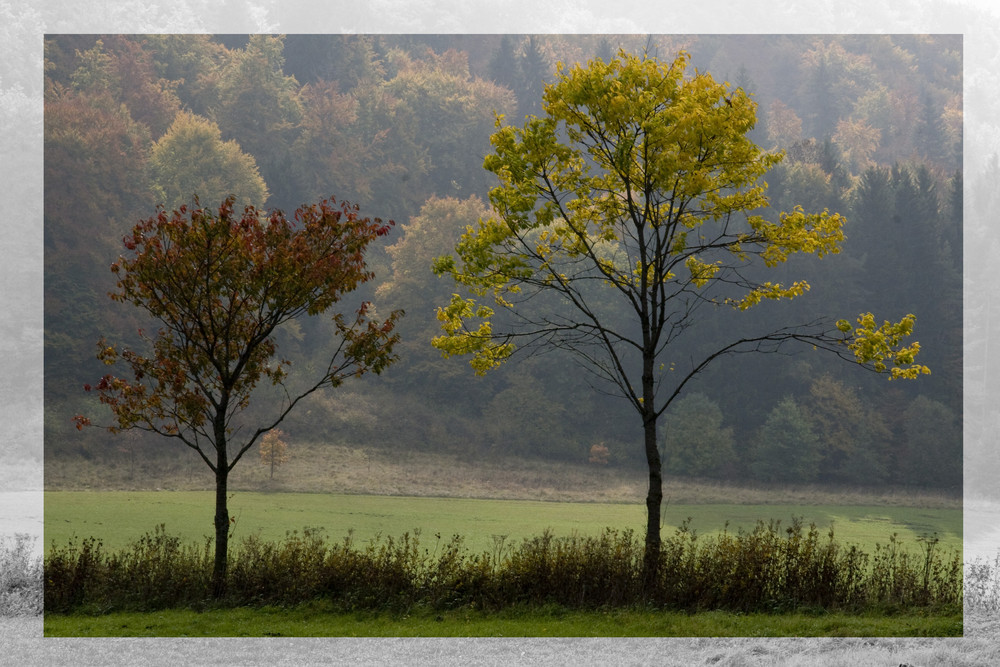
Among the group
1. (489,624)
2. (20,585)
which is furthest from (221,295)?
(489,624)

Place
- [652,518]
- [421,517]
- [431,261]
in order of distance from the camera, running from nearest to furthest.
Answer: [652,518], [421,517], [431,261]

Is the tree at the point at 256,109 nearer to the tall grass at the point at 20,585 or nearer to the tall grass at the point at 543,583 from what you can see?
the tall grass at the point at 20,585

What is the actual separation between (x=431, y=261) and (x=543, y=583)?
27.2 m

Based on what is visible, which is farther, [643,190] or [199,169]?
[199,169]

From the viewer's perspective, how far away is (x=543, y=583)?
9.95m

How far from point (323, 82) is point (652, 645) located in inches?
2496

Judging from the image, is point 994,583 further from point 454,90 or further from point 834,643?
point 454,90

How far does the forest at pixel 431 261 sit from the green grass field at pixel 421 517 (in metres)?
4.31

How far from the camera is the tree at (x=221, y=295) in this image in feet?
33.2

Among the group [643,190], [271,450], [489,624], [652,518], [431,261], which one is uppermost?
[431,261]

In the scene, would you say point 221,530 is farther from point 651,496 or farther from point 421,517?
point 421,517

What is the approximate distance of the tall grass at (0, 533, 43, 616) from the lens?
10.0 metres

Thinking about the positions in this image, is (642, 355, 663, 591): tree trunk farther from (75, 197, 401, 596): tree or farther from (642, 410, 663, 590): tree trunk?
(75, 197, 401, 596): tree

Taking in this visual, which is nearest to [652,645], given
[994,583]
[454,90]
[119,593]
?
[994,583]
